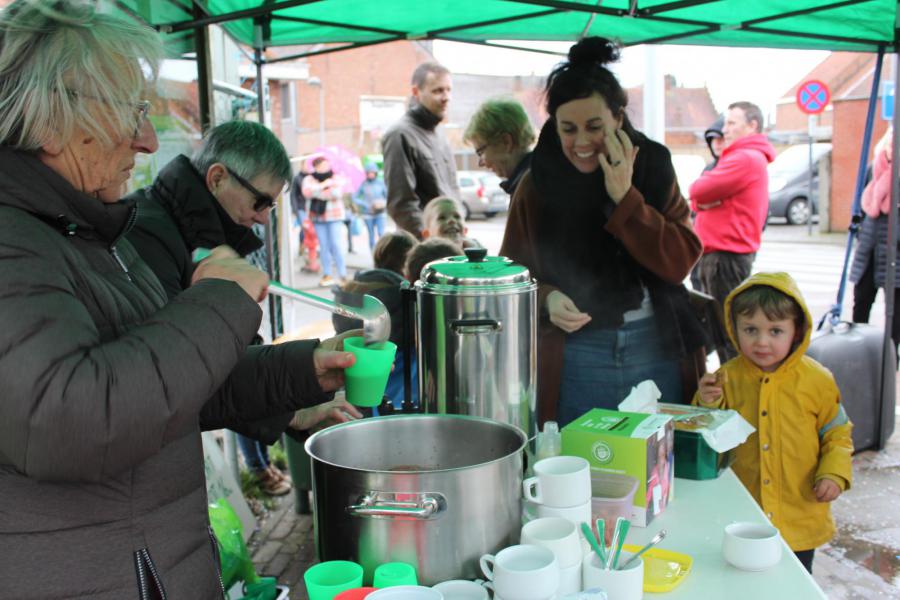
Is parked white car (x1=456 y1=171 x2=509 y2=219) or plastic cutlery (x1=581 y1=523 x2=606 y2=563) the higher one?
parked white car (x1=456 y1=171 x2=509 y2=219)

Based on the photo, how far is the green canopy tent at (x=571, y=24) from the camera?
11.6ft

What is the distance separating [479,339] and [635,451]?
0.37 meters

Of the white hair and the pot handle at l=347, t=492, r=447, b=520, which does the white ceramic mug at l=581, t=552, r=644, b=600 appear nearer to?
the pot handle at l=347, t=492, r=447, b=520

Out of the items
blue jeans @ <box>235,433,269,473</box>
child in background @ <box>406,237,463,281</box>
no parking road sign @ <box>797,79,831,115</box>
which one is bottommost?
blue jeans @ <box>235,433,269,473</box>

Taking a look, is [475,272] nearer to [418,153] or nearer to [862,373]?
[418,153]

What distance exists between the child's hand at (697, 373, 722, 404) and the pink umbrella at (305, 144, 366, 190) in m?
9.03

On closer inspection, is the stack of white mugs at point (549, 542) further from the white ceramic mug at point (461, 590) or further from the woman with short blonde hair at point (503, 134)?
the woman with short blonde hair at point (503, 134)

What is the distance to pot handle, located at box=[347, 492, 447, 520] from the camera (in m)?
1.14

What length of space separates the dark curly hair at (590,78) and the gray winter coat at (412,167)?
2.32 meters

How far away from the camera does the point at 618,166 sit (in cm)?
225

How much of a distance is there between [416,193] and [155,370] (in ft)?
12.9

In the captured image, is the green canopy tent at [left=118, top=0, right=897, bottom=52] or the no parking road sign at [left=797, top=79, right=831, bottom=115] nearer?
the green canopy tent at [left=118, top=0, right=897, bottom=52]

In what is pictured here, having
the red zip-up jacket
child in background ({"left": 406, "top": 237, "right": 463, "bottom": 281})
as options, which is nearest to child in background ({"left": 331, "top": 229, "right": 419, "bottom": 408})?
child in background ({"left": 406, "top": 237, "right": 463, "bottom": 281})

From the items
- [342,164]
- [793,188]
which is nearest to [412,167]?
[342,164]
